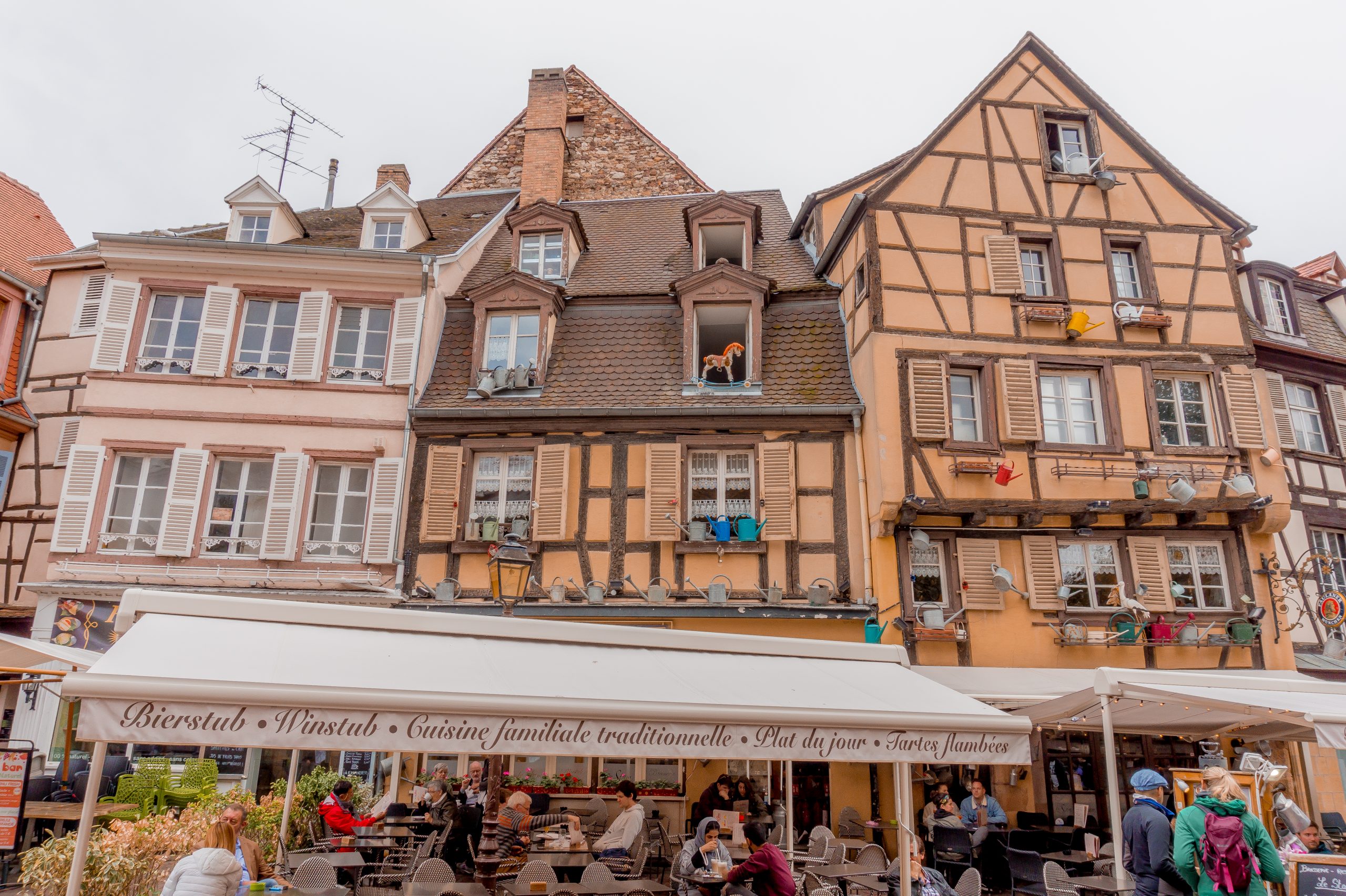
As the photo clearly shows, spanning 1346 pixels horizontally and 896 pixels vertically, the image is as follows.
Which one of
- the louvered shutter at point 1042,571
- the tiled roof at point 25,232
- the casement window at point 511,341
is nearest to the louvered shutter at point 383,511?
the casement window at point 511,341

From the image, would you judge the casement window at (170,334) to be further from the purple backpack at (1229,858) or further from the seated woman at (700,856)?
the purple backpack at (1229,858)

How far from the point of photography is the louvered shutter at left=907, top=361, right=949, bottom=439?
482 inches

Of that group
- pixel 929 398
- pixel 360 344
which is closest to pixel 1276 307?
pixel 929 398

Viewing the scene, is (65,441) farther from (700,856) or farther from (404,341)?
(700,856)

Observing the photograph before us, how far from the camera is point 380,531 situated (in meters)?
12.8

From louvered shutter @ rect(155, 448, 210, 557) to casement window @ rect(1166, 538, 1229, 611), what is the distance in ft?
45.7

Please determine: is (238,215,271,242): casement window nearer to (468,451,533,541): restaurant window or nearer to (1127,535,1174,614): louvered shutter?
(468,451,533,541): restaurant window

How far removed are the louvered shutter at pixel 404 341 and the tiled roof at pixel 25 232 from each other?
23.1ft

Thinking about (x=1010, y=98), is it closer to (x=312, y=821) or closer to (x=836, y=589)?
(x=836, y=589)

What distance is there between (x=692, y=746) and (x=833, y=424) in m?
8.02

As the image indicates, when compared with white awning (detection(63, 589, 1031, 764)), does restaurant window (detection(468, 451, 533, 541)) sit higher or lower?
higher

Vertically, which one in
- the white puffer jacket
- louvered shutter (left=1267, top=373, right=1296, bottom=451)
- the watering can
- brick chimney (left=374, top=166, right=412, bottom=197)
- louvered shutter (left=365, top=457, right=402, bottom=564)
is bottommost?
the white puffer jacket

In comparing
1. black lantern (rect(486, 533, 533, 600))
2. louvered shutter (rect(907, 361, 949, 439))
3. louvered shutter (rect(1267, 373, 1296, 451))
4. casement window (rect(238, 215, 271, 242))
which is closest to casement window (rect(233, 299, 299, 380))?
casement window (rect(238, 215, 271, 242))

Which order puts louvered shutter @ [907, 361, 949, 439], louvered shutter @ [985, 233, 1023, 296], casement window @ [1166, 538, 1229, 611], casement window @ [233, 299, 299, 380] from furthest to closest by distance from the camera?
casement window @ [233, 299, 299, 380]
louvered shutter @ [985, 233, 1023, 296]
casement window @ [1166, 538, 1229, 611]
louvered shutter @ [907, 361, 949, 439]
